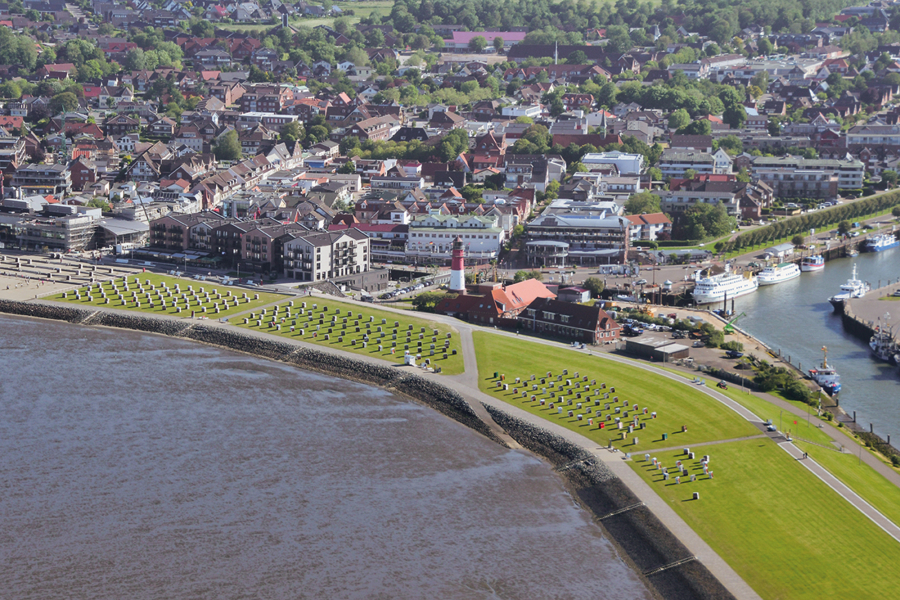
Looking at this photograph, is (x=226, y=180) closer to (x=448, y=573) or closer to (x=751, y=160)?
(x=751, y=160)

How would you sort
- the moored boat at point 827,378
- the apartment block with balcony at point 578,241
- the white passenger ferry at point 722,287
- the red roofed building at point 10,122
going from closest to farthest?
the moored boat at point 827,378, the white passenger ferry at point 722,287, the apartment block with balcony at point 578,241, the red roofed building at point 10,122

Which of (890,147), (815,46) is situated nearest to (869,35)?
(815,46)

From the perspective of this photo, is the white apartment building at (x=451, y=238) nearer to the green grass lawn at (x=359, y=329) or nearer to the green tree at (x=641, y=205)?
the green tree at (x=641, y=205)

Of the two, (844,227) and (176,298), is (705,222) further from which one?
(176,298)

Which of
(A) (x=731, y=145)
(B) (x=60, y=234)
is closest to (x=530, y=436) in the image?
(B) (x=60, y=234)

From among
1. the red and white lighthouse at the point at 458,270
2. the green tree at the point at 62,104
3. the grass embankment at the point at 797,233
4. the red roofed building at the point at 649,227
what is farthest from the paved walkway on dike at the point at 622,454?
the green tree at the point at 62,104

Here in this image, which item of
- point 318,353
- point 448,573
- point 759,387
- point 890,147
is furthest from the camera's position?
point 890,147
